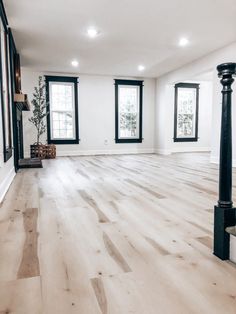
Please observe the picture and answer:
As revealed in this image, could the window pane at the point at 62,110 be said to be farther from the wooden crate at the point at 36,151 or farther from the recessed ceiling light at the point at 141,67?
the recessed ceiling light at the point at 141,67

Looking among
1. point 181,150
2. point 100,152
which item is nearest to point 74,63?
point 100,152

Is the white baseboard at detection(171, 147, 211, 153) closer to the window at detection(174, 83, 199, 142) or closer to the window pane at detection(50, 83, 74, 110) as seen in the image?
the window at detection(174, 83, 199, 142)

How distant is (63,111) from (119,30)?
4.07 meters

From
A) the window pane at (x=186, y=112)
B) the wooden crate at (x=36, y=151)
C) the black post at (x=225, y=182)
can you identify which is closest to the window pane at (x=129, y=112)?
the window pane at (x=186, y=112)

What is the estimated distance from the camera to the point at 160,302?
3.68 feet

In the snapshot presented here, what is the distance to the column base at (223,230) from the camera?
1.49 metres

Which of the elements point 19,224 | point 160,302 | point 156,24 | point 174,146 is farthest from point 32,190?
point 174,146

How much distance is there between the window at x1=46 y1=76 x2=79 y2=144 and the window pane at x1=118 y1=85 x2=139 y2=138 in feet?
4.86

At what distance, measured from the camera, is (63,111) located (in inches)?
326

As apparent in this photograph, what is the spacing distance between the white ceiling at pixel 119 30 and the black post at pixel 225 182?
2732 millimetres

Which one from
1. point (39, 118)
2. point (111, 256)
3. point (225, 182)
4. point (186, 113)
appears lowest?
point (111, 256)

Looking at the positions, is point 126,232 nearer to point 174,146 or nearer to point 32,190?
point 32,190

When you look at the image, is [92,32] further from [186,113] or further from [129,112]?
[186,113]

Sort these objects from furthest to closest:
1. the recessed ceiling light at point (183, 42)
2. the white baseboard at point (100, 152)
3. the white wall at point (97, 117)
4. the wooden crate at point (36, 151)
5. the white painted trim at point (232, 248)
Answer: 1. the white wall at point (97, 117)
2. the white baseboard at point (100, 152)
3. the wooden crate at point (36, 151)
4. the recessed ceiling light at point (183, 42)
5. the white painted trim at point (232, 248)
